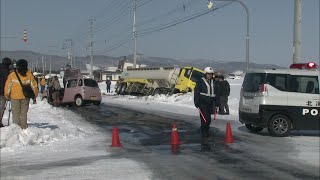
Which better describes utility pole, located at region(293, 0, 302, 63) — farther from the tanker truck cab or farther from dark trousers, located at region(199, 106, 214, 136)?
the tanker truck cab

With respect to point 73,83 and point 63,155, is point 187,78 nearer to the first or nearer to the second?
point 73,83

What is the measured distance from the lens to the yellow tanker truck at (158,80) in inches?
1532

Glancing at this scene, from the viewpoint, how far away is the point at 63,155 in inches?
422

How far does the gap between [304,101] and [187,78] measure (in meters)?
25.1

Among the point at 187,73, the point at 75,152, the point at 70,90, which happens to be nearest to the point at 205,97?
the point at 75,152

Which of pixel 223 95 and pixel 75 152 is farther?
pixel 223 95

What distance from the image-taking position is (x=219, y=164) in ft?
31.5

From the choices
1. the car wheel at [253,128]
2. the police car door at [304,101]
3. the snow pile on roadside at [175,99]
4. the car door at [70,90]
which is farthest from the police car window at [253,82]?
the car door at [70,90]

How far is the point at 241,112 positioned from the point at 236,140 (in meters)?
2.03

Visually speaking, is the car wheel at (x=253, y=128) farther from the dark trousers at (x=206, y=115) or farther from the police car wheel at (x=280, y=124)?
the dark trousers at (x=206, y=115)

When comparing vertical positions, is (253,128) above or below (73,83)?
below

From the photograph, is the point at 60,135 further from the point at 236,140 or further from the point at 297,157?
the point at 297,157

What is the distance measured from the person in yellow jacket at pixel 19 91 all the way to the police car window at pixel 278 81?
6.56m

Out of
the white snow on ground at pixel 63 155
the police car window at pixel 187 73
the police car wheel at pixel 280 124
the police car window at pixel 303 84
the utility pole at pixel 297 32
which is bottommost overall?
the white snow on ground at pixel 63 155
